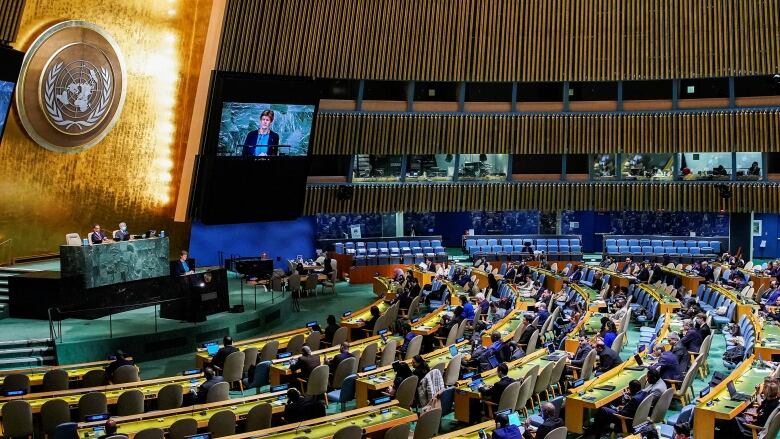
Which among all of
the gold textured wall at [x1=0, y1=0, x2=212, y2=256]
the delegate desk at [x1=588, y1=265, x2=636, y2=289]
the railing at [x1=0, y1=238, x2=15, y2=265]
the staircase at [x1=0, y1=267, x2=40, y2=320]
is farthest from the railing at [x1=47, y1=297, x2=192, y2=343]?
the delegate desk at [x1=588, y1=265, x2=636, y2=289]

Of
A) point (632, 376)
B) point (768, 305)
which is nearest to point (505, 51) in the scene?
point (768, 305)

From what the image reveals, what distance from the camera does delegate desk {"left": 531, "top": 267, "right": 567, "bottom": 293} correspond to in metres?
25.1

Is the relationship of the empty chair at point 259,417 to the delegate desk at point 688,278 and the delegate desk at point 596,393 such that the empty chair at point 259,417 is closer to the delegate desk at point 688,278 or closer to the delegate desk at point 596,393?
the delegate desk at point 596,393

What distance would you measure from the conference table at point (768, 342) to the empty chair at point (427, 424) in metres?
6.77

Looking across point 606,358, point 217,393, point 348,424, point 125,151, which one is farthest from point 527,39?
point 348,424

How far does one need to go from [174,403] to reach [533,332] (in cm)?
678

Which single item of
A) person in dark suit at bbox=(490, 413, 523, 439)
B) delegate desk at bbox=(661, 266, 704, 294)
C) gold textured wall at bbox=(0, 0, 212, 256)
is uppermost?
gold textured wall at bbox=(0, 0, 212, 256)

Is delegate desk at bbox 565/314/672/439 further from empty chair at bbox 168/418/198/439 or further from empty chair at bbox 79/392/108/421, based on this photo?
empty chair at bbox 79/392/108/421

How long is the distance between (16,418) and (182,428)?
2342mm

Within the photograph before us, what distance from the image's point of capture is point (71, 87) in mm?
21922

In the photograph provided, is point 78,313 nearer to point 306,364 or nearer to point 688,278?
Result: point 306,364

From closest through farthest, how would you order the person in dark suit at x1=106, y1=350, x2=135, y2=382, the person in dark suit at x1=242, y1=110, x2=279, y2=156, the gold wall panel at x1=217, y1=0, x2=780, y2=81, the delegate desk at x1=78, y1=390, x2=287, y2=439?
1. the delegate desk at x1=78, y1=390, x2=287, y2=439
2. the person in dark suit at x1=106, y1=350, x2=135, y2=382
3. the person in dark suit at x1=242, y1=110, x2=279, y2=156
4. the gold wall panel at x1=217, y1=0, x2=780, y2=81

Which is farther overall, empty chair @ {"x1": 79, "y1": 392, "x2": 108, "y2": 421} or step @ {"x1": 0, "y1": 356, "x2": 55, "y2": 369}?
step @ {"x1": 0, "y1": 356, "x2": 55, "y2": 369}

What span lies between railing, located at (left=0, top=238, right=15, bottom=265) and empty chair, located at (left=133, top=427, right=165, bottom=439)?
12.8 meters
